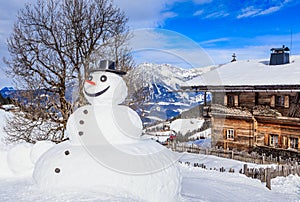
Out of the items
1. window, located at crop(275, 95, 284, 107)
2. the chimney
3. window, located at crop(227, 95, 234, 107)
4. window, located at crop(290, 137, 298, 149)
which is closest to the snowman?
window, located at crop(275, 95, 284, 107)

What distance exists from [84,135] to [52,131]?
19.1 feet

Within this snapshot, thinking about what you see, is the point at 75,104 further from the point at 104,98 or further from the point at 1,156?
the point at 104,98

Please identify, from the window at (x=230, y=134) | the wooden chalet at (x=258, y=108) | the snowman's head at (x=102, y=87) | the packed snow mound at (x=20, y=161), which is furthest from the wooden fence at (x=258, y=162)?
the snowman's head at (x=102, y=87)

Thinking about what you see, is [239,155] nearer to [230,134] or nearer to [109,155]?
[230,134]

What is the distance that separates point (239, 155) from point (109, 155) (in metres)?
11.1

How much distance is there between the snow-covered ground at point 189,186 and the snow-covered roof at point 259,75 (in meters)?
3.63

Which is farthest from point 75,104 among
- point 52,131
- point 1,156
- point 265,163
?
point 265,163

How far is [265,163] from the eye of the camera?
510 inches

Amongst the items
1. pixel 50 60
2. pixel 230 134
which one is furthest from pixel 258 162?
pixel 50 60

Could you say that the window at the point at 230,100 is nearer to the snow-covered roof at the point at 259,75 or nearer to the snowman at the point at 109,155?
the snow-covered roof at the point at 259,75

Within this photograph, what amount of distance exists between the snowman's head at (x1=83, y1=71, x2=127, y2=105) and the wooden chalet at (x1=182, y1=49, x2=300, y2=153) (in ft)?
26.0

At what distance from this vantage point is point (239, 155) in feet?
45.5

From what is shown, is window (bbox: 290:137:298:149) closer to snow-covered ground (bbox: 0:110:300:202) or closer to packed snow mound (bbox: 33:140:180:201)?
snow-covered ground (bbox: 0:110:300:202)

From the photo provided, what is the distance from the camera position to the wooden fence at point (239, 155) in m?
12.8
